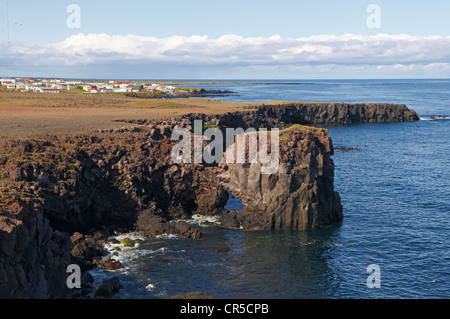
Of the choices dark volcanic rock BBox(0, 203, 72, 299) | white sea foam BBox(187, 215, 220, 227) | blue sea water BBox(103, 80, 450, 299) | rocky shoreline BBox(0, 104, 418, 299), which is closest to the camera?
dark volcanic rock BBox(0, 203, 72, 299)

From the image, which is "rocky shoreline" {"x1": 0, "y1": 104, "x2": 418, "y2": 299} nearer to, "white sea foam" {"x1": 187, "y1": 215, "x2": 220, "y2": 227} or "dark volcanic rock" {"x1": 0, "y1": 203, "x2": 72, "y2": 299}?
"white sea foam" {"x1": 187, "y1": 215, "x2": 220, "y2": 227}

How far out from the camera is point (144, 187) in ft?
198

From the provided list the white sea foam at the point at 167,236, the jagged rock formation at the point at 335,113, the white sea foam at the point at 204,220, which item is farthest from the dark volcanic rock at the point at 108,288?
the jagged rock formation at the point at 335,113

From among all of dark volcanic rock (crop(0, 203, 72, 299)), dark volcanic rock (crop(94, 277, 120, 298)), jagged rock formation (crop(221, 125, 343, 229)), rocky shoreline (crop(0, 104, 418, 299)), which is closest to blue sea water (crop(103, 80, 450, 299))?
dark volcanic rock (crop(94, 277, 120, 298))

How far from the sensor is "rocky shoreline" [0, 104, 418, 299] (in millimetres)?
47594

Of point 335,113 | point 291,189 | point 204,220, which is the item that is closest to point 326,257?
point 291,189

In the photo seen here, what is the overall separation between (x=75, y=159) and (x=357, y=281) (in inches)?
1474

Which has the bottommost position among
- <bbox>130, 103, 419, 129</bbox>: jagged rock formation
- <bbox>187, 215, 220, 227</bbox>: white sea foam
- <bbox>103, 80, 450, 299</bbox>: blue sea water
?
<bbox>103, 80, 450, 299</bbox>: blue sea water

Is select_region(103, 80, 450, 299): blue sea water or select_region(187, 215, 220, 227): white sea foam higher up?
select_region(187, 215, 220, 227): white sea foam

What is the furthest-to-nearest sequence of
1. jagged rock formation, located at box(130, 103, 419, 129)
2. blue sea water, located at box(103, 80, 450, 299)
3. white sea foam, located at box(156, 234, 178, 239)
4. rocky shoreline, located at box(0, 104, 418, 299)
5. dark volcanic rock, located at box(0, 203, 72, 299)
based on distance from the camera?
jagged rock formation, located at box(130, 103, 419, 129) → white sea foam, located at box(156, 234, 178, 239) → rocky shoreline, located at box(0, 104, 418, 299) → blue sea water, located at box(103, 80, 450, 299) → dark volcanic rock, located at box(0, 203, 72, 299)

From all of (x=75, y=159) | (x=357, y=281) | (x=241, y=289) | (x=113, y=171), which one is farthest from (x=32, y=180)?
(x=357, y=281)

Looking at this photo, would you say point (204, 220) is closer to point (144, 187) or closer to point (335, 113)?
point (144, 187)

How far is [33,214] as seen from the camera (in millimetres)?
34250

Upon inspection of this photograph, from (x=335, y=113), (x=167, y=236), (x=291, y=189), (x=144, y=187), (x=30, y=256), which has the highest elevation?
(x=335, y=113)
